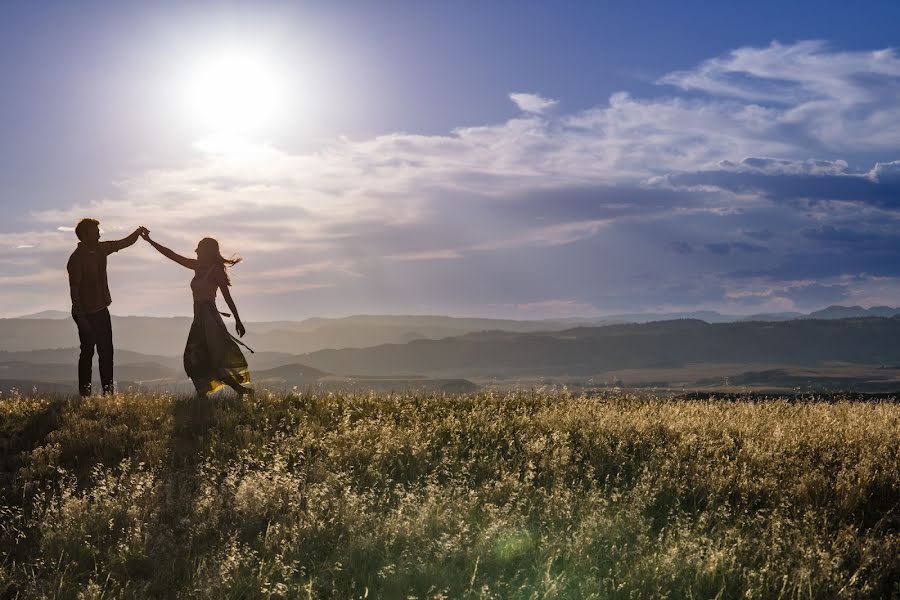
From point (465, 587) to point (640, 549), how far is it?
1393mm

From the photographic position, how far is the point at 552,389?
14.2 meters

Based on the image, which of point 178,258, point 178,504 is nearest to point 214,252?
point 178,258

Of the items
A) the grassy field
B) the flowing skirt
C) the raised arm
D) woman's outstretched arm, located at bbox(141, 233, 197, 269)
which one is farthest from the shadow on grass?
the raised arm

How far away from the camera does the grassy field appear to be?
222 inches

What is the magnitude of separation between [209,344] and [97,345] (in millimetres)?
2458

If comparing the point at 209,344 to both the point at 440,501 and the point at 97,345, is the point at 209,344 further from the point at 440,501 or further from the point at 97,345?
the point at 440,501

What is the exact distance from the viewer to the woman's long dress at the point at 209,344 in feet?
41.1

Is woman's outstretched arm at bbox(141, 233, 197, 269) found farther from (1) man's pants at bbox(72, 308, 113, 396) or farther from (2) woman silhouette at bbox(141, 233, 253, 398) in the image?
(1) man's pants at bbox(72, 308, 113, 396)

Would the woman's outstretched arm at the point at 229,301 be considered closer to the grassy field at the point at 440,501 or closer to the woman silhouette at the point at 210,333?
the woman silhouette at the point at 210,333

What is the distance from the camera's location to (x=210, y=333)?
12.6 metres

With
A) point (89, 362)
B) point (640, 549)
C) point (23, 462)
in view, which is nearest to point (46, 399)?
point (89, 362)

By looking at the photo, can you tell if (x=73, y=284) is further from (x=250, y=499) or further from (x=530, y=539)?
(x=530, y=539)

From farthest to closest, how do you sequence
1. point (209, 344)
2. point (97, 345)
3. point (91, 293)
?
point (97, 345)
point (91, 293)
point (209, 344)

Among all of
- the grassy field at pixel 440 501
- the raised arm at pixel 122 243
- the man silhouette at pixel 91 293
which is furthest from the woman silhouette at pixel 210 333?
the man silhouette at pixel 91 293
